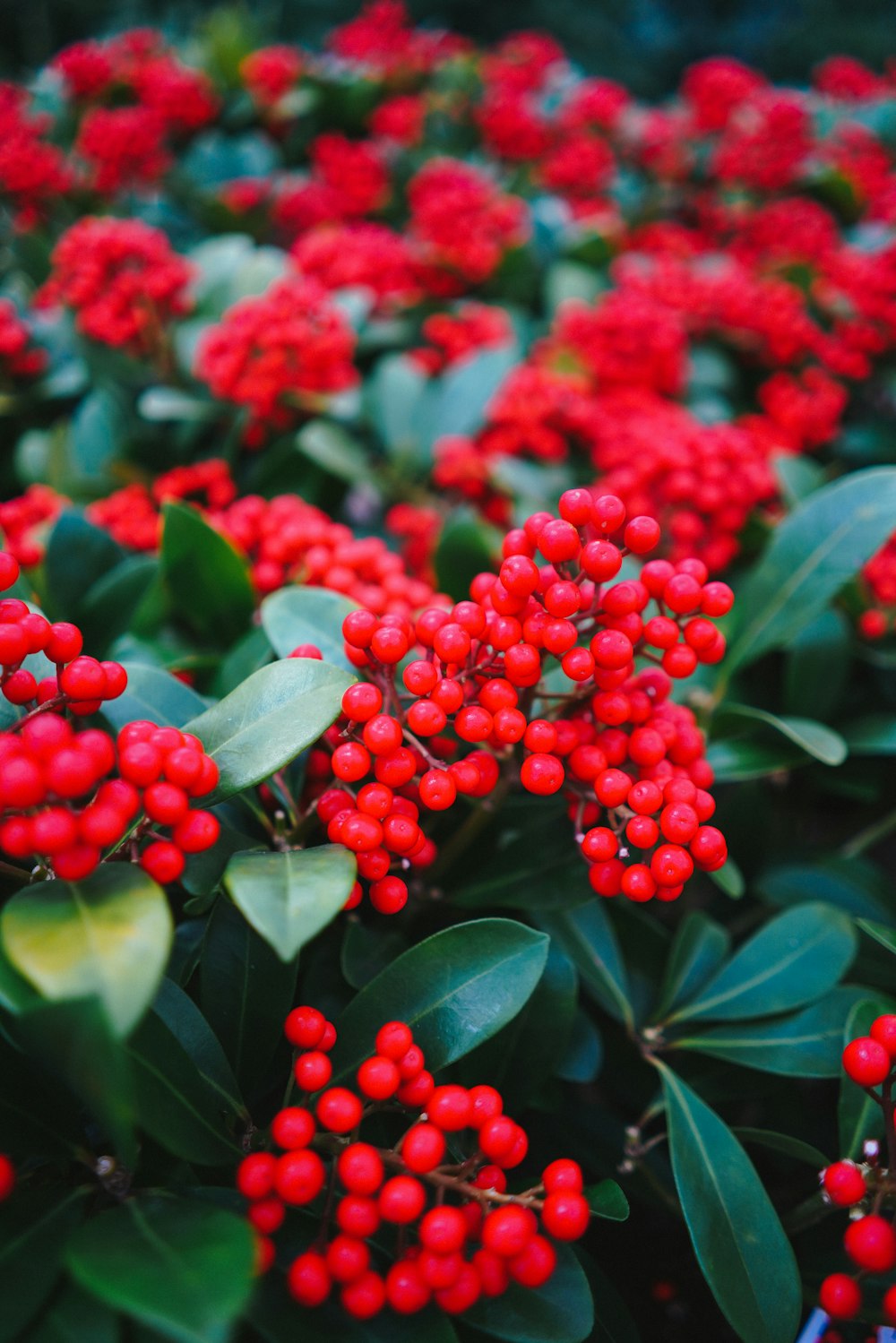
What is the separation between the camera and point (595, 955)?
128 cm

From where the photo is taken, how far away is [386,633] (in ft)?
3.01

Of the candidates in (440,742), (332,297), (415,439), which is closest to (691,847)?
(440,742)

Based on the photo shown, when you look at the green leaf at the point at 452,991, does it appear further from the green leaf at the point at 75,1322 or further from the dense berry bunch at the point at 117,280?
the dense berry bunch at the point at 117,280

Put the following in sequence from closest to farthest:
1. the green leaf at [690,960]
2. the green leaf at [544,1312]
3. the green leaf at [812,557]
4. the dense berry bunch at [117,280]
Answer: the green leaf at [544,1312]
the green leaf at [690,960]
the green leaf at [812,557]
the dense berry bunch at [117,280]

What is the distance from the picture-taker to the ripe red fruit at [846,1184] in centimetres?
92

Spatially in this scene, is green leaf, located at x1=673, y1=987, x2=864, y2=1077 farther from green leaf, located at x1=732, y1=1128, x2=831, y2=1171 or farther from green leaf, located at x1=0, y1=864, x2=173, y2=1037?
green leaf, located at x1=0, y1=864, x2=173, y2=1037

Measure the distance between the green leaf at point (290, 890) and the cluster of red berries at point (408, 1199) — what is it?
0.65ft

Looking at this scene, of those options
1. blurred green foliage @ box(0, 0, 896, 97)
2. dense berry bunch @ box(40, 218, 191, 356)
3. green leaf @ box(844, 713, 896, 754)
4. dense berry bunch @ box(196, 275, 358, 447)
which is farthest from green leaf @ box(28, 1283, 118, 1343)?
blurred green foliage @ box(0, 0, 896, 97)

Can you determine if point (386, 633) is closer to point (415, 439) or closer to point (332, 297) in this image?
point (415, 439)

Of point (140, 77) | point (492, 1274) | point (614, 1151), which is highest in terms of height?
point (140, 77)

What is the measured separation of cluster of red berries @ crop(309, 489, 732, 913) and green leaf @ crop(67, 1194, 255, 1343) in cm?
32

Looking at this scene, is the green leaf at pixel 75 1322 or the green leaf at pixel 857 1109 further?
the green leaf at pixel 857 1109

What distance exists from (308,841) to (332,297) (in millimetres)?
1653

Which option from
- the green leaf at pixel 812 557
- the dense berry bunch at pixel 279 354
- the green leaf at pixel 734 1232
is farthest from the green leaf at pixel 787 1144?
the dense berry bunch at pixel 279 354
